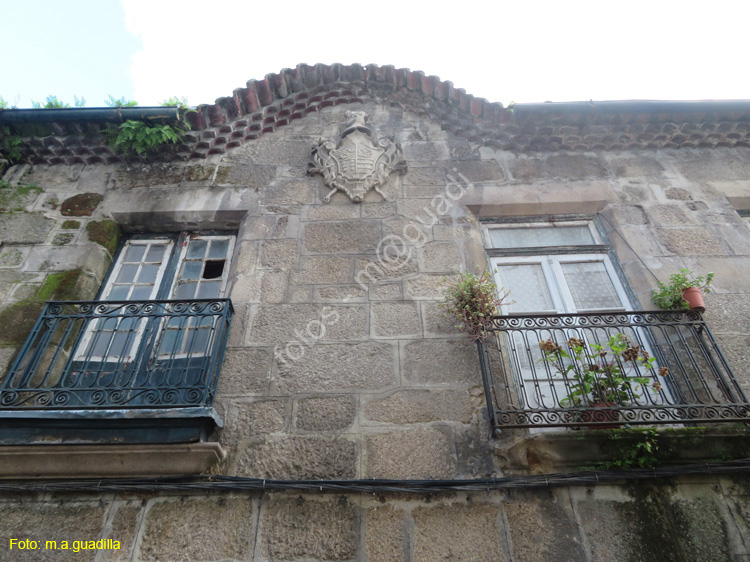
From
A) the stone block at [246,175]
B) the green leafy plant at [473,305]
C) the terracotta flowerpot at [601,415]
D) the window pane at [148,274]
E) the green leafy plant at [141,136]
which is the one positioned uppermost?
the green leafy plant at [141,136]

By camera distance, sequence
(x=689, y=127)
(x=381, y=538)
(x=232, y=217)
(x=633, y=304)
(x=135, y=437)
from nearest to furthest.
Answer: (x=381, y=538), (x=135, y=437), (x=633, y=304), (x=232, y=217), (x=689, y=127)

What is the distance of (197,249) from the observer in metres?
4.48

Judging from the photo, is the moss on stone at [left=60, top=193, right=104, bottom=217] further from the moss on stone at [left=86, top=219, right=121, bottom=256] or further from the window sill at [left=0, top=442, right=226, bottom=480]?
the window sill at [left=0, top=442, right=226, bottom=480]

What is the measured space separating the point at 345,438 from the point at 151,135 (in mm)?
3561

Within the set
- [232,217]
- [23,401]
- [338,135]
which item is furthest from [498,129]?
[23,401]

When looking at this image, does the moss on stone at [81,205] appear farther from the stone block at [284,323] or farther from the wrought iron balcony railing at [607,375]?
the wrought iron balcony railing at [607,375]

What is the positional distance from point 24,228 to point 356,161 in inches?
120

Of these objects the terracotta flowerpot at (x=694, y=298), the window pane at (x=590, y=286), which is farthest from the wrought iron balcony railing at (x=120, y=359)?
the terracotta flowerpot at (x=694, y=298)

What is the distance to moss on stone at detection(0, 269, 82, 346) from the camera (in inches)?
145

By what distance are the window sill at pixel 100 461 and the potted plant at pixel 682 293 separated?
3327mm

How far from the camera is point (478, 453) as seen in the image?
3.01m

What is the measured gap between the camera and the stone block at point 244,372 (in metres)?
3.37

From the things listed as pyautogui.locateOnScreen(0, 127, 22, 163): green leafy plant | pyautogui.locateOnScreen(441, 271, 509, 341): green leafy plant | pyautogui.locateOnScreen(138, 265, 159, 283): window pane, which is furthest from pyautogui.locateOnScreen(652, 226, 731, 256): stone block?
pyautogui.locateOnScreen(0, 127, 22, 163): green leafy plant

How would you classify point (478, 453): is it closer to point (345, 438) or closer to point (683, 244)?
point (345, 438)
